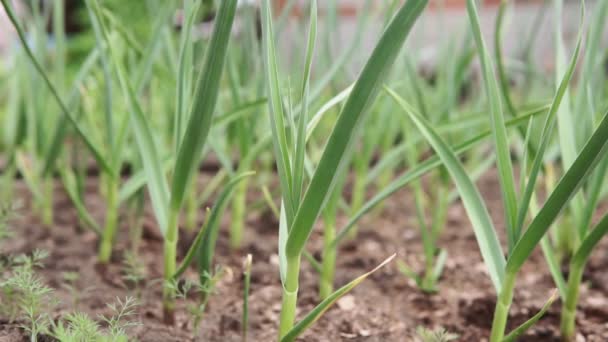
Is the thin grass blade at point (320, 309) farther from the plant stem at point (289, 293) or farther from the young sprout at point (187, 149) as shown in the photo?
the young sprout at point (187, 149)

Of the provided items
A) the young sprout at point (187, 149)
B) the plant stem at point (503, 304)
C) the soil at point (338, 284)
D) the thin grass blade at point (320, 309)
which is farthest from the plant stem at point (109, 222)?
the plant stem at point (503, 304)

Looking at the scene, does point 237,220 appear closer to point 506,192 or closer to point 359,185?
point 359,185

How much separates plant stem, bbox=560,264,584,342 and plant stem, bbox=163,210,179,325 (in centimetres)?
49

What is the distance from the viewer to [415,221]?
1357 mm

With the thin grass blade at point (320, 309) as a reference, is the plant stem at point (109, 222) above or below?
below

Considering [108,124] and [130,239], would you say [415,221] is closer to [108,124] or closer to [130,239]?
[130,239]

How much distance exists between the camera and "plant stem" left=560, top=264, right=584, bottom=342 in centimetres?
71

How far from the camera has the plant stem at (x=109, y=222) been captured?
93cm

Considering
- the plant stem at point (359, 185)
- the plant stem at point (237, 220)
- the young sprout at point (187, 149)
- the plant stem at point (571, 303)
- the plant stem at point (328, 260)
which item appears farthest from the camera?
the plant stem at point (359, 185)

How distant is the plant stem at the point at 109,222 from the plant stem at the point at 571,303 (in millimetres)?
670

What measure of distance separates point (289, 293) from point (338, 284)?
0.39 metres

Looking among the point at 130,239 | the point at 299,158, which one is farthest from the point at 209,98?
the point at 130,239

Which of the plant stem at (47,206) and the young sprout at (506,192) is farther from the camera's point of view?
the plant stem at (47,206)

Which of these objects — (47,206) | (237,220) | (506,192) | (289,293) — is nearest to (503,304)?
(506,192)
